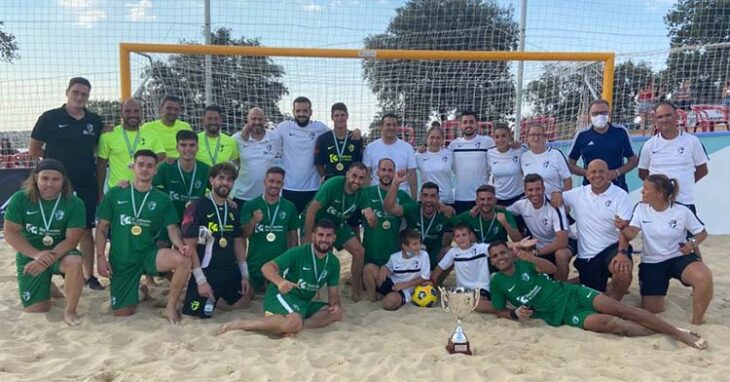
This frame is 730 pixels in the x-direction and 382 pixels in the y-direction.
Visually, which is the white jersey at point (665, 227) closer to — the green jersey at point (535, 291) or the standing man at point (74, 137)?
the green jersey at point (535, 291)

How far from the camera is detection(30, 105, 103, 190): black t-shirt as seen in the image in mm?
5059

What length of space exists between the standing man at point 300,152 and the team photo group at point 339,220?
0.8 inches

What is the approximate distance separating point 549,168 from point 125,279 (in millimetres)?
4086

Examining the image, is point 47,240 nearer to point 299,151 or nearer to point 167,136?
point 167,136

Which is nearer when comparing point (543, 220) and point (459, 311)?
point (459, 311)

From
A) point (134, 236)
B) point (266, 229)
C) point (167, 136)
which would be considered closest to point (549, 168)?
point (266, 229)

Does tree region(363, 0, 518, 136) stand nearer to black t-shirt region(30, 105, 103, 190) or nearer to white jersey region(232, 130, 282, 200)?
white jersey region(232, 130, 282, 200)

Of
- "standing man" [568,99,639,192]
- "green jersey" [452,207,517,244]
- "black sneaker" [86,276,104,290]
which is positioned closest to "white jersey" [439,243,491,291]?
"green jersey" [452,207,517,244]

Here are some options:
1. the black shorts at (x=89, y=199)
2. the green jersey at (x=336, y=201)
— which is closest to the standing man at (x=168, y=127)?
the black shorts at (x=89, y=199)

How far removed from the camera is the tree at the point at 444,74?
8711 millimetres

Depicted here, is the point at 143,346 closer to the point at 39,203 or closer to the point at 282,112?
the point at 39,203

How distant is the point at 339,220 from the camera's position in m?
5.34

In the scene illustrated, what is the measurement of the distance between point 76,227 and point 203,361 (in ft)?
5.69

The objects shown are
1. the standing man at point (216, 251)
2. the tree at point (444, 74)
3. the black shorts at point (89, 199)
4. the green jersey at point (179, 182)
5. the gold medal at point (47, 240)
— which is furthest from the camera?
the tree at point (444, 74)
